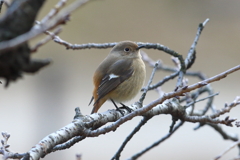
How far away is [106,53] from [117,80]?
14.1ft

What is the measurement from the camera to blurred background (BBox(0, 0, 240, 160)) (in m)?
7.46

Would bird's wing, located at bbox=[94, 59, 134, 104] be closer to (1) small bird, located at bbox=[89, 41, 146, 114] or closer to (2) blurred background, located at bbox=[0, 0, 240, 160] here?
(1) small bird, located at bbox=[89, 41, 146, 114]

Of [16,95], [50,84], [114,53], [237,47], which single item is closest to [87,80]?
[50,84]

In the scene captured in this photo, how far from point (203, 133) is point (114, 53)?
496cm

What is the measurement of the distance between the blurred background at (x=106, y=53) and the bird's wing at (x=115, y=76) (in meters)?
3.65

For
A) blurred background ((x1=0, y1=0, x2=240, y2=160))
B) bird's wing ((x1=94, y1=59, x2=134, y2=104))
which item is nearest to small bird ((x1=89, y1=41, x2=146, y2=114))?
bird's wing ((x1=94, y1=59, x2=134, y2=104))

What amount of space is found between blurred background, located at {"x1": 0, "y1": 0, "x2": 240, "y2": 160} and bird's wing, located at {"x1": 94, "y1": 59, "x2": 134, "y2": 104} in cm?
365

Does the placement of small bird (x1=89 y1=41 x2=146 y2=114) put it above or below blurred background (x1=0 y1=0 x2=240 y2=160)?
below

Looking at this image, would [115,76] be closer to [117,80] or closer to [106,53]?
[117,80]

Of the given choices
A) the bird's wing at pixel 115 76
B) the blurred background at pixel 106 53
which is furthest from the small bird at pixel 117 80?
the blurred background at pixel 106 53

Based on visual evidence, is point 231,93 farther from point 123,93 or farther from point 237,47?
point 123,93

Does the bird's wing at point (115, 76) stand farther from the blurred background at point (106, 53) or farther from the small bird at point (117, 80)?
the blurred background at point (106, 53)

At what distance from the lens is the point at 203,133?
27.0 ft

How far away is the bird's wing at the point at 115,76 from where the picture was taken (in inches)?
132
